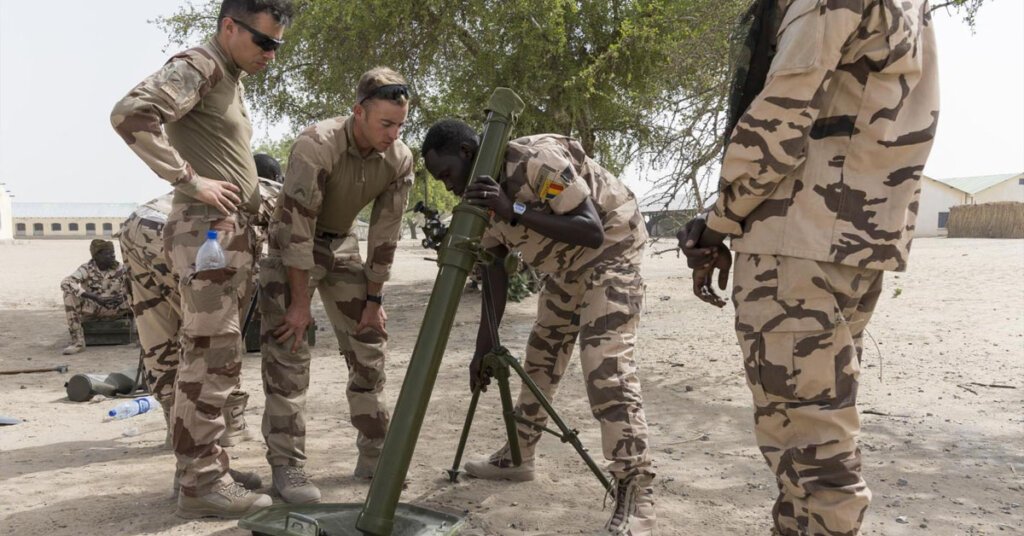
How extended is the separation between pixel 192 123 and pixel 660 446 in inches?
127

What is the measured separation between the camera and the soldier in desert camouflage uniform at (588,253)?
346 cm

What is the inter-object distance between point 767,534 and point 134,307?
12.1 ft

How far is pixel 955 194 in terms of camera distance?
46.2 meters

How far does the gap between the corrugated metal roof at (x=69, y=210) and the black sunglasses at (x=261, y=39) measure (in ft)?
259

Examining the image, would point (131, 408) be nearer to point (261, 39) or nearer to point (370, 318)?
point (370, 318)

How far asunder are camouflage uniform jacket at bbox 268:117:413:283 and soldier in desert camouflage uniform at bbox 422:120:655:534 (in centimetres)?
63

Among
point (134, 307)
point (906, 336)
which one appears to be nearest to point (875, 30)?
point (134, 307)

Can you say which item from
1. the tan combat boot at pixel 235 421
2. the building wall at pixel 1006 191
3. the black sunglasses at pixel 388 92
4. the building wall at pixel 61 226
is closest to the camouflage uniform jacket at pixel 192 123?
the black sunglasses at pixel 388 92

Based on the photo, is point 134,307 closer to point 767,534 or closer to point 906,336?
point 767,534

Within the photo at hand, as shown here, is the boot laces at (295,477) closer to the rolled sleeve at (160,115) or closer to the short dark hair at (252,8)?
the rolled sleeve at (160,115)

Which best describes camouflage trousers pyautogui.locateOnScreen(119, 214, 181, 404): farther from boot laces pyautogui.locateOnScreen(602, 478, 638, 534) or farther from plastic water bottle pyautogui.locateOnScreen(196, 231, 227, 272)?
boot laces pyautogui.locateOnScreen(602, 478, 638, 534)

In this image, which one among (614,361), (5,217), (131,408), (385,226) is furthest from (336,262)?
(5,217)

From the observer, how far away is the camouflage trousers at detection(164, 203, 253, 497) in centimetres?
359

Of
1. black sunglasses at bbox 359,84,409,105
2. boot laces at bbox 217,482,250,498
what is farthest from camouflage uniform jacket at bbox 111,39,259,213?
boot laces at bbox 217,482,250,498
